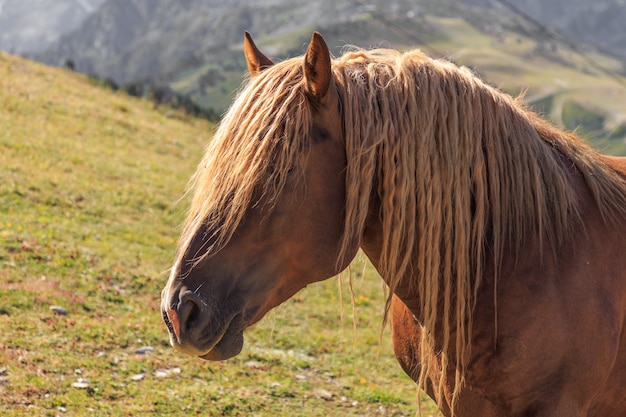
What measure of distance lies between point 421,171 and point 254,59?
0.99 meters

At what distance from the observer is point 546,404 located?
118 inches

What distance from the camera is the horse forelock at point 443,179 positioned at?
2961mm

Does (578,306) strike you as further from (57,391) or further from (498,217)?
(57,391)

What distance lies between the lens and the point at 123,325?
24.2ft

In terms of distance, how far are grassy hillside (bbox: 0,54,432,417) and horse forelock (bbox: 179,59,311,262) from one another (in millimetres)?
888

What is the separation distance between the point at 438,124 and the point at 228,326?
4.17 ft

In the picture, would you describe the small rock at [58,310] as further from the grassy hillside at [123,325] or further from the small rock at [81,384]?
the small rock at [81,384]

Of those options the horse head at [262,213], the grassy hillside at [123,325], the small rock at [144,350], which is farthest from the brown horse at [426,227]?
the small rock at [144,350]

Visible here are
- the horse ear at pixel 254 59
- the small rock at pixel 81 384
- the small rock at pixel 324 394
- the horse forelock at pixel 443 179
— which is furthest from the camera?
the small rock at pixel 324 394

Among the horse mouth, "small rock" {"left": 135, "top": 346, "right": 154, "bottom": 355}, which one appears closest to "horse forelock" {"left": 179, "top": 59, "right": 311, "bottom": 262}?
the horse mouth

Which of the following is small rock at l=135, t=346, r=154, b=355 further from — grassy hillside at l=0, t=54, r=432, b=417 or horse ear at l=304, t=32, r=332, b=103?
horse ear at l=304, t=32, r=332, b=103

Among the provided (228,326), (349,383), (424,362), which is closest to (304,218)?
(228,326)

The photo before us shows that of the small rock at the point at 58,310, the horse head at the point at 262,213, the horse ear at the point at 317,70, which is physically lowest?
the small rock at the point at 58,310

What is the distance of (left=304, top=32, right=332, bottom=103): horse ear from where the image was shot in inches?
108
